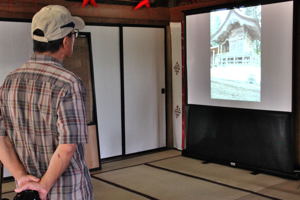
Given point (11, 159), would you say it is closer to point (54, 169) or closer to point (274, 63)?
point (54, 169)

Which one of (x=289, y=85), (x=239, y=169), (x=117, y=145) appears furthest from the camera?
(x=117, y=145)

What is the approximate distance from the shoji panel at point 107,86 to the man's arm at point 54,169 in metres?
3.72

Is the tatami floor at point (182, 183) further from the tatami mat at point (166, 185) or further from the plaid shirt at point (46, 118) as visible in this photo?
the plaid shirt at point (46, 118)

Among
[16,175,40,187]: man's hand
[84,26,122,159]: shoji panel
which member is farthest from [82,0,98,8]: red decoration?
[16,175,40,187]: man's hand

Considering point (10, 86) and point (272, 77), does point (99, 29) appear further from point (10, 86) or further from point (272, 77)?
point (10, 86)

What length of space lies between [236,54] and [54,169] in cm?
370

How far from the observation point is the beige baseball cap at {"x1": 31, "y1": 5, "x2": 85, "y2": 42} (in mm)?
1361

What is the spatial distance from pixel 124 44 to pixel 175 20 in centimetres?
88

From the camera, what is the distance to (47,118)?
1.35 meters

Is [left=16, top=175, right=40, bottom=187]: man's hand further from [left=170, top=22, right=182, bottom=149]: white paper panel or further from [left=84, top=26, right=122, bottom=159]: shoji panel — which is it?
[left=170, top=22, right=182, bottom=149]: white paper panel

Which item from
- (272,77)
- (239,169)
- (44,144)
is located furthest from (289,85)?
(44,144)

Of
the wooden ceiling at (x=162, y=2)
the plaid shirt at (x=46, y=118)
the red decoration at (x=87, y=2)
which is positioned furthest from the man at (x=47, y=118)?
the wooden ceiling at (x=162, y=2)

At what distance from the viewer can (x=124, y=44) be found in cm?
527

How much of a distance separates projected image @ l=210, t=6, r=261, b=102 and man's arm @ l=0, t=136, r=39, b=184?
347 centimetres
